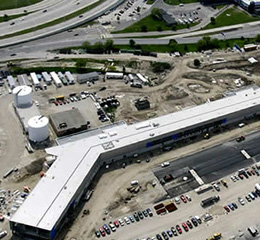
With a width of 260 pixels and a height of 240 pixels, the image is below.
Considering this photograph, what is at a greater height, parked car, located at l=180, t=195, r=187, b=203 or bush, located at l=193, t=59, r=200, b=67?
bush, located at l=193, t=59, r=200, b=67

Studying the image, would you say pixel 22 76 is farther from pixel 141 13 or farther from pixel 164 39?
pixel 141 13

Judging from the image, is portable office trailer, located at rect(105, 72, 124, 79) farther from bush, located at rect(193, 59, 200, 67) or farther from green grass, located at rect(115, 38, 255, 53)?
bush, located at rect(193, 59, 200, 67)

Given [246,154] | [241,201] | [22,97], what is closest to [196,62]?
[246,154]

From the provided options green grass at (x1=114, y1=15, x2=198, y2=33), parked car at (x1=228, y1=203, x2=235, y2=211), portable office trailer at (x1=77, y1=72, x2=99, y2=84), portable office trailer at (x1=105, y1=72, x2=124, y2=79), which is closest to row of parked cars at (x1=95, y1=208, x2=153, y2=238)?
parked car at (x1=228, y1=203, x2=235, y2=211)

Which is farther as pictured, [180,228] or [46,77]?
[46,77]

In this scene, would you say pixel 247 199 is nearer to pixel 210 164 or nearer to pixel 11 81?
pixel 210 164

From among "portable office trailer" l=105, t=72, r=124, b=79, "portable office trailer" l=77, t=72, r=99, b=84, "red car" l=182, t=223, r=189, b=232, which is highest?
"portable office trailer" l=77, t=72, r=99, b=84
